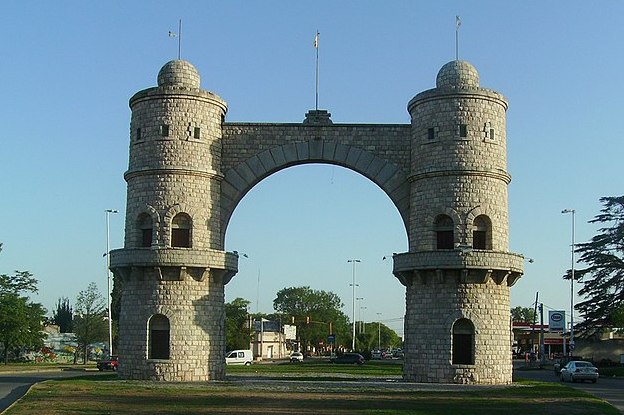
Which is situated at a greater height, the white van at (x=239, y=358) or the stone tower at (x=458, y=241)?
the stone tower at (x=458, y=241)

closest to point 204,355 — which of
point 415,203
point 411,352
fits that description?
point 411,352

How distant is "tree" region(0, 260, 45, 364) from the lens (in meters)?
67.9

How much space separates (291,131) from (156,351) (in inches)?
468

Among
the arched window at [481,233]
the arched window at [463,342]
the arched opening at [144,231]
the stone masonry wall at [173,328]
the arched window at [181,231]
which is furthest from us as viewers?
the arched opening at [144,231]

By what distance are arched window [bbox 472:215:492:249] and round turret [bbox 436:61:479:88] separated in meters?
6.18

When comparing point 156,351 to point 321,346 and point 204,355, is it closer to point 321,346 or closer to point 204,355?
point 204,355

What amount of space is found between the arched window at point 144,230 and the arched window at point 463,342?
14379mm

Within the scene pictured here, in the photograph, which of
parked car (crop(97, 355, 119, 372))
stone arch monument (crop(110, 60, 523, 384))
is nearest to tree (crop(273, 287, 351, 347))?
parked car (crop(97, 355, 119, 372))

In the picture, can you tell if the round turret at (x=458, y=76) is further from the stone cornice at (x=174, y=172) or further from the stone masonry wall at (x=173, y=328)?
the stone masonry wall at (x=173, y=328)

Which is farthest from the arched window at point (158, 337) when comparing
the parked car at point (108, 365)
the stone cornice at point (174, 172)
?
the parked car at point (108, 365)

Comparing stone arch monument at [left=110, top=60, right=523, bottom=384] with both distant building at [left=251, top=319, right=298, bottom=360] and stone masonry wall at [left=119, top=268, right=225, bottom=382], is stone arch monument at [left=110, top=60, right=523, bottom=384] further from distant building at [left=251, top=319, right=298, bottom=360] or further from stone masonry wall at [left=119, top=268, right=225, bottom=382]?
distant building at [left=251, top=319, right=298, bottom=360]

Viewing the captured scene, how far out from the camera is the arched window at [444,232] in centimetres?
3822

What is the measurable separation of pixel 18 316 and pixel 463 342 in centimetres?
4320

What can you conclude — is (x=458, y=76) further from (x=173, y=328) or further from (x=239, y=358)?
(x=239, y=358)
